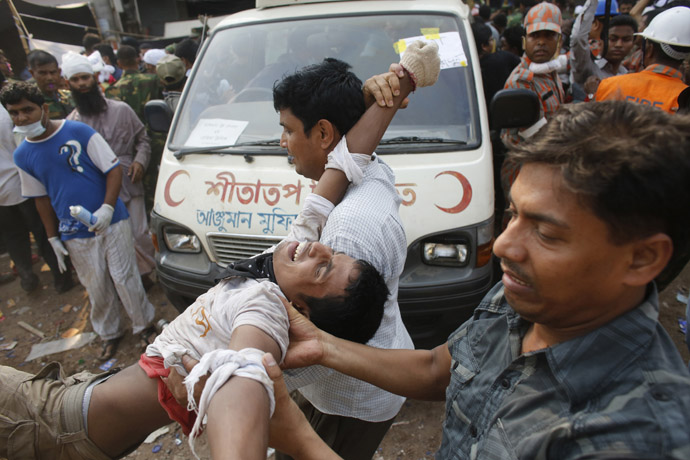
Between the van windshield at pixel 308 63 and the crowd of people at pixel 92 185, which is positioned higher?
the van windshield at pixel 308 63

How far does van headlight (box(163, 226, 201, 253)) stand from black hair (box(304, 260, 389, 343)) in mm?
1730

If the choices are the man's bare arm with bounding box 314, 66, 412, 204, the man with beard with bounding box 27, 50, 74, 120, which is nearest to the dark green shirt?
the man with beard with bounding box 27, 50, 74, 120

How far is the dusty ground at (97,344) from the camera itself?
2836 millimetres

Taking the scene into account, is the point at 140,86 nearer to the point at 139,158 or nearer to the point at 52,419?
the point at 139,158

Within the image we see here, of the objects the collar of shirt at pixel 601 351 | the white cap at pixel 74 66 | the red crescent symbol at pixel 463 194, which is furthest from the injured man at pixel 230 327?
the white cap at pixel 74 66

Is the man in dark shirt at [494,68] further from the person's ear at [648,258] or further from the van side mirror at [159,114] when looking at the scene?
the person's ear at [648,258]

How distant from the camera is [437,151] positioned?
2877mm

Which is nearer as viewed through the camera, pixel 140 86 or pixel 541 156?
pixel 541 156


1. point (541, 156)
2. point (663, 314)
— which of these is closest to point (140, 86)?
point (541, 156)

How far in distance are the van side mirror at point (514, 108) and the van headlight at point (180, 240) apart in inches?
84.2

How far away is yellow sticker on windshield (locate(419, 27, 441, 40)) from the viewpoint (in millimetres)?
3308

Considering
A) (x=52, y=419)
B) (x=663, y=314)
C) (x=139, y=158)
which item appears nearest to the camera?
(x=52, y=419)

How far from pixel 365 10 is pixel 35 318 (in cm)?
429

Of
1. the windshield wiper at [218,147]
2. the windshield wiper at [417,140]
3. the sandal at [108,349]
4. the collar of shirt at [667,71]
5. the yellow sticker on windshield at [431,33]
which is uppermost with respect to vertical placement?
the yellow sticker on windshield at [431,33]
